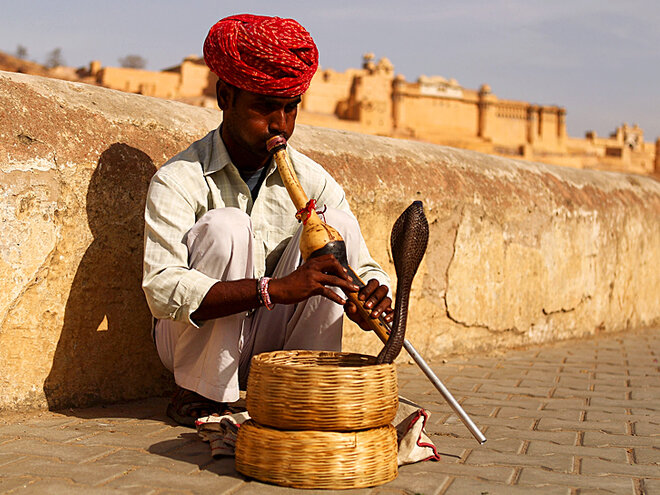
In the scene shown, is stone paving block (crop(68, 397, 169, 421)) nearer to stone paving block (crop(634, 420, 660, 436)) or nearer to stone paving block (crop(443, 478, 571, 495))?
stone paving block (crop(443, 478, 571, 495))

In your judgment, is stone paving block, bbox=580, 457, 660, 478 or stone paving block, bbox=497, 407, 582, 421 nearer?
stone paving block, bbox=580, 457, 660, 478

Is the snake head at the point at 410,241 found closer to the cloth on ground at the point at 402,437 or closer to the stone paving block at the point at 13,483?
the cloth on ground at the point at 402,437

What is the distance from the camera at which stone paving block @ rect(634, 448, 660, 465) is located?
2.10 meters

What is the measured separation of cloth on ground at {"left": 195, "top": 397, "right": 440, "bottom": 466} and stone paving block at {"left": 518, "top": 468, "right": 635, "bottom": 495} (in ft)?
0.83

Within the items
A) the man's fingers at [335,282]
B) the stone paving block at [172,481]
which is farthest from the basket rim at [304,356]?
the stone paving block at [172,481]

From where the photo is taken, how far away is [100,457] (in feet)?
6.46

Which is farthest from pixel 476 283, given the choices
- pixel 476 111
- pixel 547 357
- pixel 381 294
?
pixel 476 111

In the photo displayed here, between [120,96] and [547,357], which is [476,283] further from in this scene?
[120,96]

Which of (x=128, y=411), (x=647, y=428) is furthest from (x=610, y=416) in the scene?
(x=128, y=411)

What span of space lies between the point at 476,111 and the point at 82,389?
1699 inches

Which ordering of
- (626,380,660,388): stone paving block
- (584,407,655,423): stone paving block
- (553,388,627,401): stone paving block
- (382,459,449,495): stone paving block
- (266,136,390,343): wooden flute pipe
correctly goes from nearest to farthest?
(382,459,449,495): stone paving block, (266,136,390,343): wooden flute pipe, (584,407,655,423): stone paving block, (553,388,627,401): stone paving block, (626,380,660,388): stone paving block

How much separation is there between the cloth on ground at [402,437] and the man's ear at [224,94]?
92cm

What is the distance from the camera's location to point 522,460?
82.0 inches

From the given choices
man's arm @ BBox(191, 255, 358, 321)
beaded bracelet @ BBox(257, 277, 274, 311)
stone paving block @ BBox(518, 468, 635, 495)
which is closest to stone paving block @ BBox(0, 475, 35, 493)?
man's arm @ BBox(191, 255, 358, 321)
